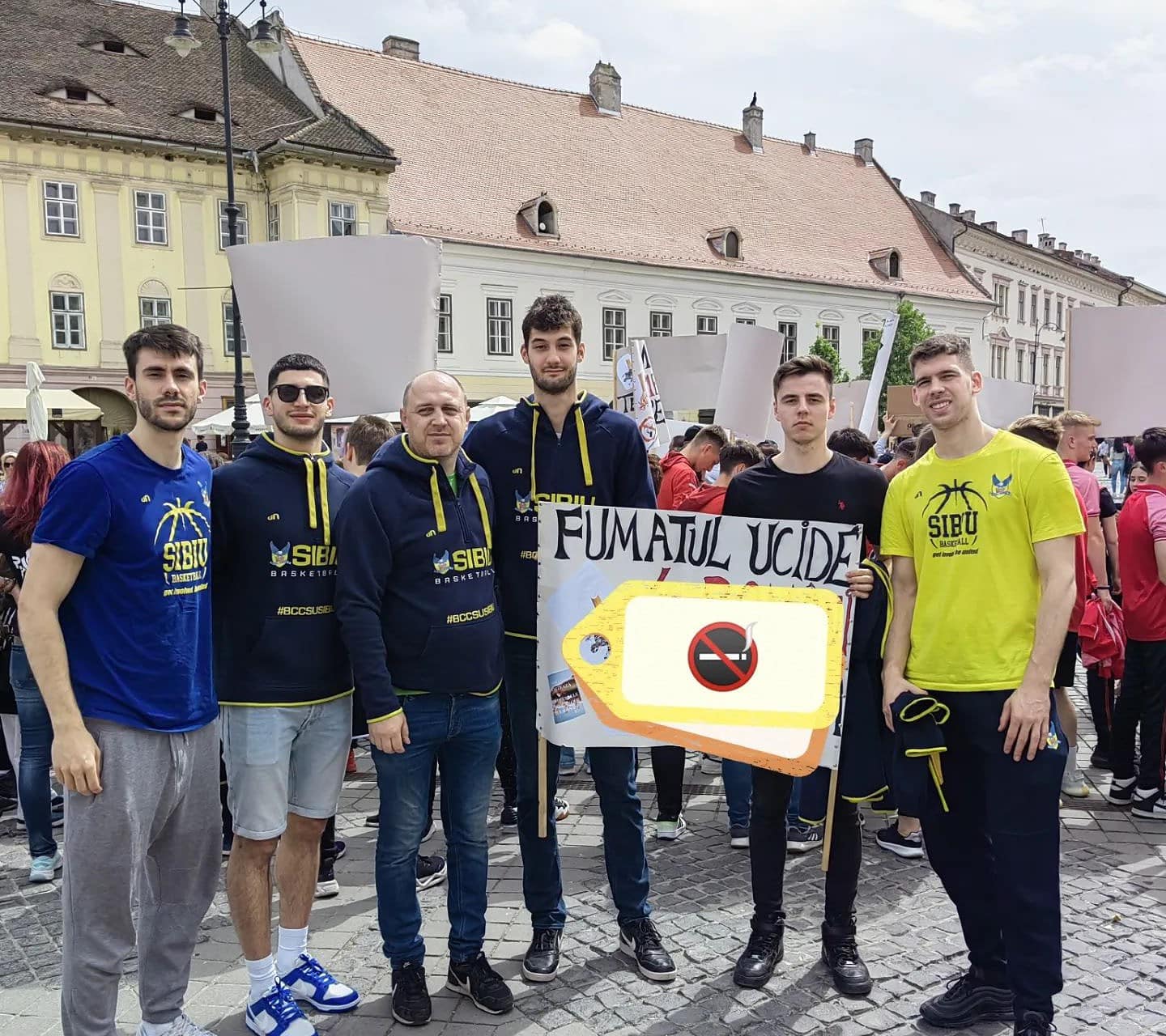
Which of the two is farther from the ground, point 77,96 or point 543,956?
point 77,96

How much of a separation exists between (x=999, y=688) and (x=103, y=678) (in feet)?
9.37

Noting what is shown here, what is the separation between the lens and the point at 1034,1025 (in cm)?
332

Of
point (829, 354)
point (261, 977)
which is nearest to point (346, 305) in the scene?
point (261, 977)

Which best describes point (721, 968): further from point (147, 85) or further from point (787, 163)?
point (787, 163)

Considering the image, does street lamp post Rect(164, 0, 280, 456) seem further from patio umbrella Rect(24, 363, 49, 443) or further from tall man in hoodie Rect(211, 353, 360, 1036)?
tall man in hoodie Rect(211, 353, 360, 1036)

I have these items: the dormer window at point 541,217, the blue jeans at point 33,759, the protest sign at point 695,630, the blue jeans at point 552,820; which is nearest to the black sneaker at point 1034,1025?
the protest sign at point 695,630

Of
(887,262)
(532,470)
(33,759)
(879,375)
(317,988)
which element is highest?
(887,262)

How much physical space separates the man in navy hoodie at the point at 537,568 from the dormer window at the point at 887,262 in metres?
43.5

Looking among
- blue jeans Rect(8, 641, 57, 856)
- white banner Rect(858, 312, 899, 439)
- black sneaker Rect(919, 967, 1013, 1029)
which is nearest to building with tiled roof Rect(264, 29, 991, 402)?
white banner Rect(858, 312, 899, 439)

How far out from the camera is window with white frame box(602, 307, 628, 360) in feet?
120

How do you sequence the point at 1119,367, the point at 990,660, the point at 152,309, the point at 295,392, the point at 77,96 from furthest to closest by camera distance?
the point at 152,309 < the point at 77,96 < the point at 1119,367 < the point at 295,392 < the point at 990,660

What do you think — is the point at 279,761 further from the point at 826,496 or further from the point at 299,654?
the point at 826,496

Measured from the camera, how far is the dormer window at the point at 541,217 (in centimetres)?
3475

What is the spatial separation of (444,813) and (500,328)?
3151 centimetres
